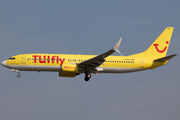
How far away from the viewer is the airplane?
4750 cm

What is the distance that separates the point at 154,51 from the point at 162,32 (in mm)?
3987

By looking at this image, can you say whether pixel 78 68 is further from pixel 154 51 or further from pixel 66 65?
pixel 154 51

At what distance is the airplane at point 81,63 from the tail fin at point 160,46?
1.66 feet

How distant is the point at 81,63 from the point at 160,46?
14.9m

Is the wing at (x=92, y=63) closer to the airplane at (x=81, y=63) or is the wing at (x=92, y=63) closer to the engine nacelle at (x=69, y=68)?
the airplane at (x=81, y=63)

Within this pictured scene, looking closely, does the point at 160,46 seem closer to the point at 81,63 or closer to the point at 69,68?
the point at 81,63

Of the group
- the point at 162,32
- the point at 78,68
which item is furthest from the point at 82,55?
the point at 162,32

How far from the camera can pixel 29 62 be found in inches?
1887

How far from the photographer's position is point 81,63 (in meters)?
47.3

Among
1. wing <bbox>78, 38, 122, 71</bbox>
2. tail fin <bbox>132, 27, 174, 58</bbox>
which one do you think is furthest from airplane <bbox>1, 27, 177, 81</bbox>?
tail fin <bbox>132, 27, 174, 58</bbox>

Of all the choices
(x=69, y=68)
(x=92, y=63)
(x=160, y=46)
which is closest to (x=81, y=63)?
(x=92, y=63)

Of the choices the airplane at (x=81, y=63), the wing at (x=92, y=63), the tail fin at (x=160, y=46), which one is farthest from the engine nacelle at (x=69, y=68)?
the tail fin at (x=160, y=46)

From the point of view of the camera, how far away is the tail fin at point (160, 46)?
52938 millimetres

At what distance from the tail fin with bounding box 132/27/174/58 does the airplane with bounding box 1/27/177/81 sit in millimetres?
506
